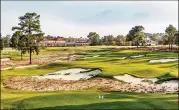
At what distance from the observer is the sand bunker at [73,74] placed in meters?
52.6

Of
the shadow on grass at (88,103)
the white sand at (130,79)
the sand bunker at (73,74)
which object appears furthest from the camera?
the sand bunker at (73,74)

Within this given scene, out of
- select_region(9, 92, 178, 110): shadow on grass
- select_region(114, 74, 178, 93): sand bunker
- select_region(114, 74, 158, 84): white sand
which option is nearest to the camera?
select_region(9, 92, 178, 110): shadow on grass

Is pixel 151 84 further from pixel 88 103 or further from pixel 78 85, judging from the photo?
pixel 88 103

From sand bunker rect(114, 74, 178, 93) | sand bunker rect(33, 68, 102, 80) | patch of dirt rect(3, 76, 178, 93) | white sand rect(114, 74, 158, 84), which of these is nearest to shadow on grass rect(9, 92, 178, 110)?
patch of dirt rect(3, 76, 178, 93)

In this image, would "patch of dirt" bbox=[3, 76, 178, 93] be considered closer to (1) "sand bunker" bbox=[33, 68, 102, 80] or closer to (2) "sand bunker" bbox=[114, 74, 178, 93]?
(2) "sand bunker" bbox=[114, 74, 178, 93]

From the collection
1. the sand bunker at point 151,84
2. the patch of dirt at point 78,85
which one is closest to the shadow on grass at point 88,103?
the patch of dirt at point 78,85

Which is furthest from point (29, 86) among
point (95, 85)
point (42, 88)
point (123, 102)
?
point (123, 102)

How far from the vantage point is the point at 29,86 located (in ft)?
147

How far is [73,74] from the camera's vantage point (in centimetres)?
5597

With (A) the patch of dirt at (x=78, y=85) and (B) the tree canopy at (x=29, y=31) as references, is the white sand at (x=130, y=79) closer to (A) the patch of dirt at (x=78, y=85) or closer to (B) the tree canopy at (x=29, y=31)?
(A) the patch of dirt at (x=78, y=85)

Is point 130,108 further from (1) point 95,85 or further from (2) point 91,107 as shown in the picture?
(1) point 95,85

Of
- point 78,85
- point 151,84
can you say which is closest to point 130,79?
point 151,84

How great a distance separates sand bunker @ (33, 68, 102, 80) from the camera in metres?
52.6

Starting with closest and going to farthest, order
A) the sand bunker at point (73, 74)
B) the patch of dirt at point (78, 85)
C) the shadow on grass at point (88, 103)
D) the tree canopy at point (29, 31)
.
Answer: the shadow on grass at point (88, 103) → the patch of dirt at point (78, 85) → the sand bunker at point (73, 74) → the tree canopy at point (29, 31)
